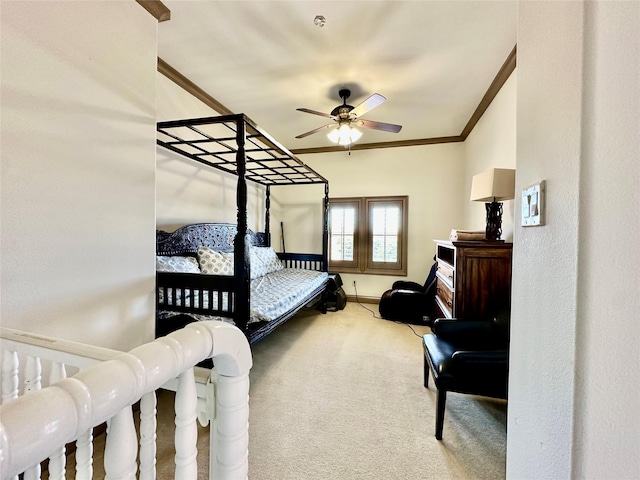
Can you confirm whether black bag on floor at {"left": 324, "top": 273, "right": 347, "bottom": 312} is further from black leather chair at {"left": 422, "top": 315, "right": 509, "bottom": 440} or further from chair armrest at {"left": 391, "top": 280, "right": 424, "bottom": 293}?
black leather chair at {"left": 422, "top": 315, "right": 509, "bottom": 440}

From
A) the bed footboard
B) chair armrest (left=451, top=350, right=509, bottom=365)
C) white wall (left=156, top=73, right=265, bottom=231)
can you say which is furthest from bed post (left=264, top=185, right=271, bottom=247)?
chair armrest (left=451, top=350, right=509, bottom=365)

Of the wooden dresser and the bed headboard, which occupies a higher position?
the bed headboard

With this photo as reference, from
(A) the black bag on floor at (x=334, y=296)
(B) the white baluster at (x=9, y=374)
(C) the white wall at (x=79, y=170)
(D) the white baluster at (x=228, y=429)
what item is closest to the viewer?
(D) the white baluster at (x=228, y=429)

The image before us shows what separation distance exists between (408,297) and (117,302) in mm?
3201

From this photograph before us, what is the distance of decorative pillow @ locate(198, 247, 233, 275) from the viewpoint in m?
2.86

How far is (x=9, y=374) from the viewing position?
90 cm

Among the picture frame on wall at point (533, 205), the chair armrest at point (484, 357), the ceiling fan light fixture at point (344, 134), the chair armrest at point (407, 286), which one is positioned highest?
the ceiling fan light fixture at point (344, 134)

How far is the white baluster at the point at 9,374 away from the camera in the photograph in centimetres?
89

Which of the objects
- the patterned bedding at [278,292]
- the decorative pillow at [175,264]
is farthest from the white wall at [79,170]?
the patterned bedding at [278,292]

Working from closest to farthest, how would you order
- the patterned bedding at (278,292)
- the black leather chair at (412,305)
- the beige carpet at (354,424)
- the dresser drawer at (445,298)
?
the beige carpet at (354,424)
the patterned bedding at (278,292)
the dresser drawer at (445,298)
the black leather chair at (412,305)

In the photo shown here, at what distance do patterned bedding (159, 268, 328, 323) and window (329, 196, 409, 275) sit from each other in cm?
97

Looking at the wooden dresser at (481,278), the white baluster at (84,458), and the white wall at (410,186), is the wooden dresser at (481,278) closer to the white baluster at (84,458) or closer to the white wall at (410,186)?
the white wall at (410,186)

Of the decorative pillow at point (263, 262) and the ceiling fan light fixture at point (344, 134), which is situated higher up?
the ceiling fan light fixture at point (344, 134)

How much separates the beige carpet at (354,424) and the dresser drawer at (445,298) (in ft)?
1.82
